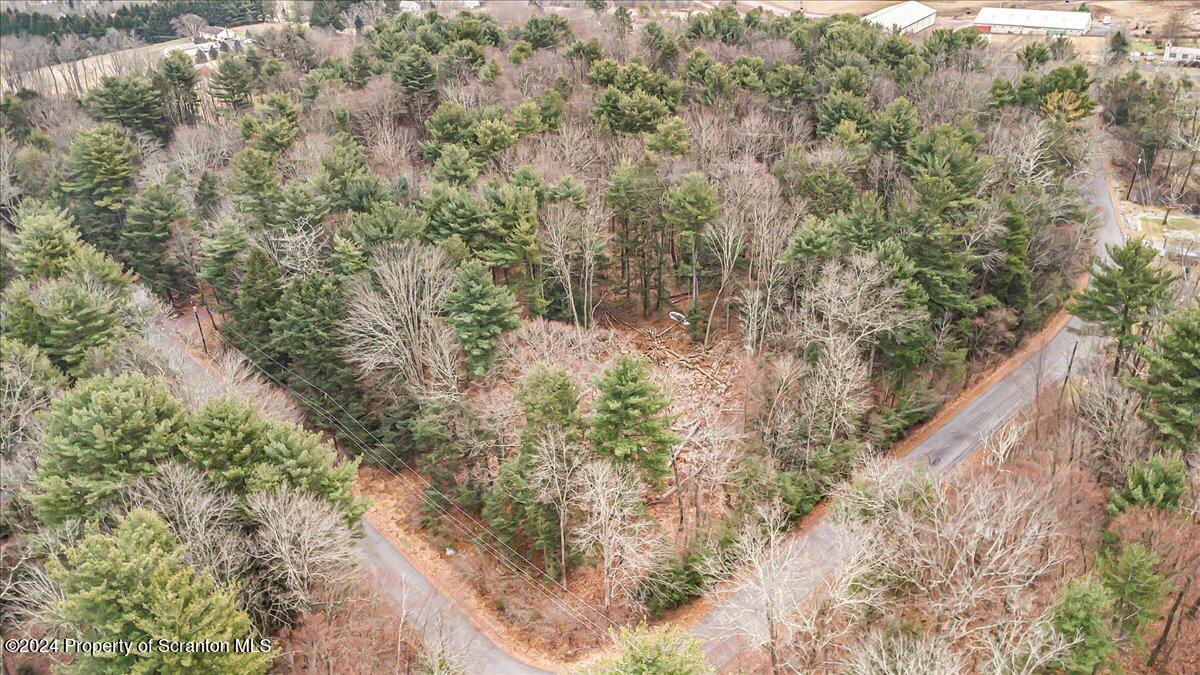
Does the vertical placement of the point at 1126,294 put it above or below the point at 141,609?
above

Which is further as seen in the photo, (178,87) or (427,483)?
(178,87)

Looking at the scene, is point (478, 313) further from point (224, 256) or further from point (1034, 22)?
point (1034, 22)

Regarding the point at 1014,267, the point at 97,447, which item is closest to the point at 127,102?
the point at 97,447

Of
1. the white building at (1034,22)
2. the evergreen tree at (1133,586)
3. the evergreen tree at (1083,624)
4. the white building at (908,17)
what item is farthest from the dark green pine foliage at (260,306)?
the white building at (1034,22)

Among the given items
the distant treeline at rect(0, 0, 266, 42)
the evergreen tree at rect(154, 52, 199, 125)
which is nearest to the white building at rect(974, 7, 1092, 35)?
the evergreen tree at rect(154, 52, 199, 125)

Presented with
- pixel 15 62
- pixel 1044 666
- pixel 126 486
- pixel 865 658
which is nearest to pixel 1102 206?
pixel 1044 666

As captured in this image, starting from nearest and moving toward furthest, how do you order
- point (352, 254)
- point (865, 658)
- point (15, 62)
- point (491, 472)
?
point (865, 658) < point (491, 472) < point (352, 254) < point (15, 62)

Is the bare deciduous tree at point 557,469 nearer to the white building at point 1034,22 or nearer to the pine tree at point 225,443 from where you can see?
the pine tree at point 225,443

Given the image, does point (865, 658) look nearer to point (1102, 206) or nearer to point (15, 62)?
point (1102, 206)
